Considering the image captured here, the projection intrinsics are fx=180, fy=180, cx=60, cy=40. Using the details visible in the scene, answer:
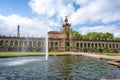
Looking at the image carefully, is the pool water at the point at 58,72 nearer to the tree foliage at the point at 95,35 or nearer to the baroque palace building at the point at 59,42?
the baroque palace building at the point at 59,42

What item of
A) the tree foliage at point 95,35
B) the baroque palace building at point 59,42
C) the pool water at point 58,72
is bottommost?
the pool water at point 58,72

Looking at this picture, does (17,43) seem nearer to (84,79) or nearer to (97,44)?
(97,44)

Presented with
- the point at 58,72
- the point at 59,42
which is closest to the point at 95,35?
the point at 59,42

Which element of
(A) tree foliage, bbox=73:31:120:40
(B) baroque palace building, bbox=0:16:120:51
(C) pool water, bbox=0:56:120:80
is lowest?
(C) pool water, bbox=0:56:120:80

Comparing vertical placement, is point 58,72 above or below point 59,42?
below

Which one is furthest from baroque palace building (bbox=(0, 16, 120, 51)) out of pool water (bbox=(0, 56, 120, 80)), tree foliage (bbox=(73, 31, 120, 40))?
pool water (bbox=(0, 56, 120, 80))

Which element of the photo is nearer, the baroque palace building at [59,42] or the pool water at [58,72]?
the pool water at [58,72]

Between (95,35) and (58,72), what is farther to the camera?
(95,35)

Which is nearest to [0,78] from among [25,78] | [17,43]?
[25,78]

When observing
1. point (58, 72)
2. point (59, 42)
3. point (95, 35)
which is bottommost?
point (58, 72)

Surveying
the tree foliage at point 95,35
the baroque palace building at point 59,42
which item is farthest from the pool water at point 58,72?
the tree foliage at point 95,35

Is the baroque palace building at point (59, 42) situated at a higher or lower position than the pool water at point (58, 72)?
higher

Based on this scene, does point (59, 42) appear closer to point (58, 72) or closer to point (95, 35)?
point (95, 35)

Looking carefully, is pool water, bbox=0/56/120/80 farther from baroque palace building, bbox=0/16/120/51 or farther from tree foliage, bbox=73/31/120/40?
tree foliage, bbox=73/31/120/40
